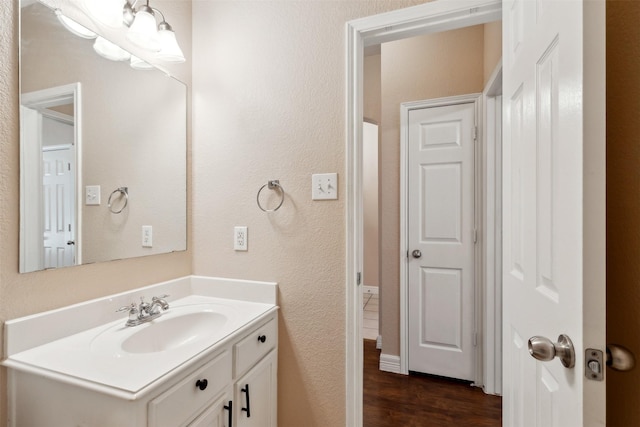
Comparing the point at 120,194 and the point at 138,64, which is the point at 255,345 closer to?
the point at 120,194

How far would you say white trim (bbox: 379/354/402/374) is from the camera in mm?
2422

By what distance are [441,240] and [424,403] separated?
1067 mm

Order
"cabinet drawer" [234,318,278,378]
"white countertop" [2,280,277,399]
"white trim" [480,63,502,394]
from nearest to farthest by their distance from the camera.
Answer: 1. "white countertop" [2,280,277,399]
2. "cabinet drawer" [234,318,278,378]
3. "white trim" [480,63,502,394]

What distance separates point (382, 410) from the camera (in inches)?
77.0

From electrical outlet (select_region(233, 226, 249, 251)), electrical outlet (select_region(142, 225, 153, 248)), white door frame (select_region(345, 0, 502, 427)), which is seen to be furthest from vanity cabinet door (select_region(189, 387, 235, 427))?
electrical outlet (select_region(142, 225, 153, 248))

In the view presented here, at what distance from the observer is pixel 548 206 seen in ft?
2.50

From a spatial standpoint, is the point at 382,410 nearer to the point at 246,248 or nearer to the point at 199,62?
the point at 246,248

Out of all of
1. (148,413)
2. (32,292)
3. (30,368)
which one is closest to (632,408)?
(148,413)

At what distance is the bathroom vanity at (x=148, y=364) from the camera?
2.80 feet

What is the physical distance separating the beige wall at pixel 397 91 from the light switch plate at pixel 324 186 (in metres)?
1.08

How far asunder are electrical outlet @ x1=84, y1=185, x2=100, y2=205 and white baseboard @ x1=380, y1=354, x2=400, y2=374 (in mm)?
2161

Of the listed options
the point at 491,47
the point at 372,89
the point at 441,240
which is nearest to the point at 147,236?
the point at 441,240

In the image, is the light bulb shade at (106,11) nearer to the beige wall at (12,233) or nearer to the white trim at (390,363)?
the beige wall at (12,233)

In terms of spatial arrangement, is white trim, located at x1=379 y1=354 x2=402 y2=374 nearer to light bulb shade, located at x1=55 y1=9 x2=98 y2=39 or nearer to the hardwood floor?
the hardwood floor
